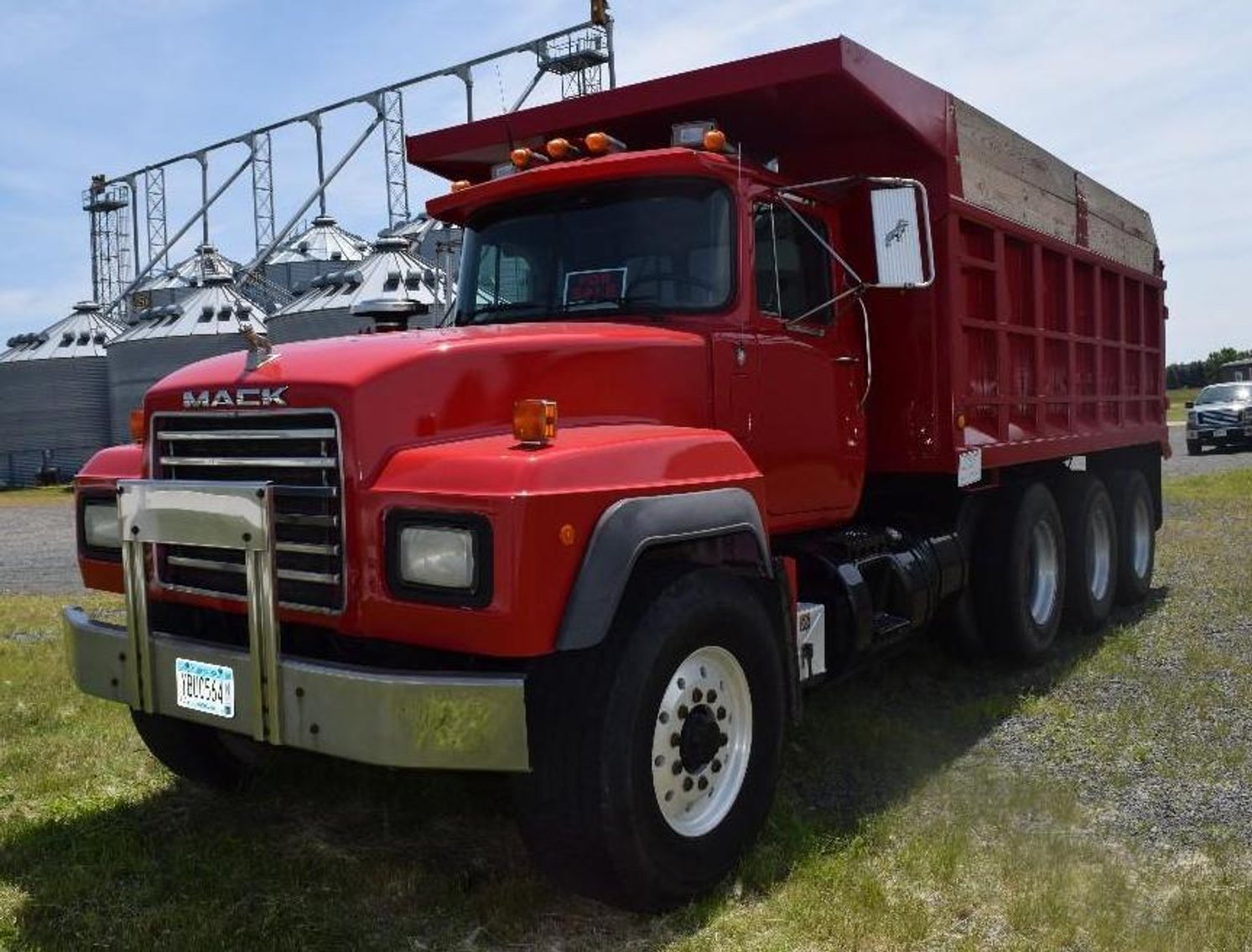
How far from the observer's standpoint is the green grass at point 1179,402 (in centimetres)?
5241

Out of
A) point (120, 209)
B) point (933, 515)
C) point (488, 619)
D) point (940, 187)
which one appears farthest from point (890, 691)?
point (120, 209)

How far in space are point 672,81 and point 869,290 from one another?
4.94 feet

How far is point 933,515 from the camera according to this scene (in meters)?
6.95

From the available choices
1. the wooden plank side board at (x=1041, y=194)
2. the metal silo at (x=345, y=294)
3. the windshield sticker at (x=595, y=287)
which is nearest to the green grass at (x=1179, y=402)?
the metal silo at (x=345, y=294)

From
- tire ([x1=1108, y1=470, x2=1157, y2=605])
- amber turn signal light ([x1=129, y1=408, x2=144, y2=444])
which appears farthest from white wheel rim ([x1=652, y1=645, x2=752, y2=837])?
tire ([x1=1108, y1=470, x2=1157, y2=605])

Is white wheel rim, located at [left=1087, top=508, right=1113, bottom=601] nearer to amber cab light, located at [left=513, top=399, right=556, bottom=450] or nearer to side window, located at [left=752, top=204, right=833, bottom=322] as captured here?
side window, located at [left=752, top=204, right=833, bottom=322]

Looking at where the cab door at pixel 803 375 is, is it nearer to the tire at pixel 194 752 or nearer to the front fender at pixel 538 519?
the front fender at pixel 538 519

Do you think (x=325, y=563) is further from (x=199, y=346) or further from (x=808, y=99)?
(x=199, y=346)

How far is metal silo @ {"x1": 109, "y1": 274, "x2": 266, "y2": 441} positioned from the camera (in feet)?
134

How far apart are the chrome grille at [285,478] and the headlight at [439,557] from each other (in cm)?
25

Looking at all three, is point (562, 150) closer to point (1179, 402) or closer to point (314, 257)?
point (314, 257)

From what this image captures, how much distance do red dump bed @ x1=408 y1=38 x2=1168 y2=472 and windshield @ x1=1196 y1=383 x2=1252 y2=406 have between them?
87.2 feet

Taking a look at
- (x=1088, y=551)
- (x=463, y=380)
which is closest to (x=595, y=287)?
(x=463, y=380)

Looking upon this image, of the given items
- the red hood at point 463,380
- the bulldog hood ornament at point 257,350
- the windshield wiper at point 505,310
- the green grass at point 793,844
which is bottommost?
the green grass at point 793,844
